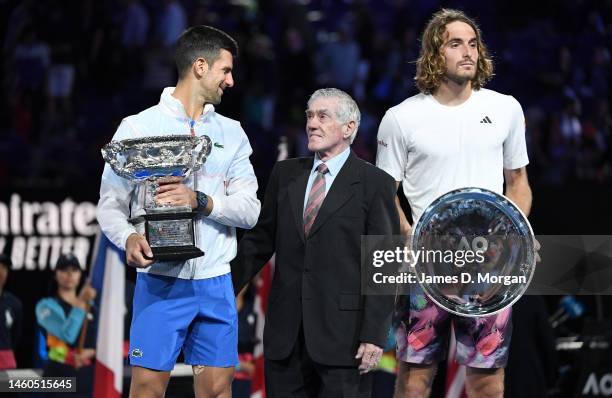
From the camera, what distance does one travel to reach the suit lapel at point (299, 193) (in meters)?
4.65

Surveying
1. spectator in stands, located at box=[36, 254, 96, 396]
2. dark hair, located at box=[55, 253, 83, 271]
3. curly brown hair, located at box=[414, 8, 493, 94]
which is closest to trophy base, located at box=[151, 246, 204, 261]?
curly brown hair, located at box=[414, 8, 493, 94]

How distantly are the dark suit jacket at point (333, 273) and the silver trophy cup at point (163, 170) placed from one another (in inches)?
20.0

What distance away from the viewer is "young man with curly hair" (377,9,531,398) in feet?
15.5

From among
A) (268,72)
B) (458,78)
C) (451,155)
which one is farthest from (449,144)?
(268,72)

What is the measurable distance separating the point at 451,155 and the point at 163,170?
1.27 m

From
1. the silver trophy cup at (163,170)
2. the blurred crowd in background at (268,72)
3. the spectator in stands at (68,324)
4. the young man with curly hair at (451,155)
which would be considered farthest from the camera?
the blurred crowd in background at (268,72)

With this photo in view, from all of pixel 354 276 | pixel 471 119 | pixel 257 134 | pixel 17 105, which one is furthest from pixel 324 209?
pixel 17 105

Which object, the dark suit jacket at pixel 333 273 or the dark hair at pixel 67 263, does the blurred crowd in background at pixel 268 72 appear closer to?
the dark hair at pixel 67 263

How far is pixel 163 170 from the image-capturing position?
420cm

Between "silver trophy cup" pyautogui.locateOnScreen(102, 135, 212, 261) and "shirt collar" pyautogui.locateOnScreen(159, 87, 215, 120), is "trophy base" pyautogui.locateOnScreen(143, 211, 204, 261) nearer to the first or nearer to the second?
"silver trophy cup" pyautogui.locateOnScreen(102, 135, 212, 261)

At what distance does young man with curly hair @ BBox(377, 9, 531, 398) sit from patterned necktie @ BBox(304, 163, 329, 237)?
316 millimetres

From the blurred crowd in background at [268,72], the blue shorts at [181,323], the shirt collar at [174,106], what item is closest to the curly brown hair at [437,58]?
the shirt collar at [174,106]

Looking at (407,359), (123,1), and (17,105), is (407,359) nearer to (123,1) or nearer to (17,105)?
(17,105)

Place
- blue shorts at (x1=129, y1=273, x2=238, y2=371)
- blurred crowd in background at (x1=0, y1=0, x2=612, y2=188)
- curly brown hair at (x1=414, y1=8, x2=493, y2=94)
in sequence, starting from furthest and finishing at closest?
blurred crowd in background at (x1=0, y1=0, x2=612, y2=188)
curly brown hair at (x1=414, y1=8, x2=493, y2=94)
blue shorts at (x1=129, y1=273, x2=238, y2=371)
